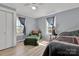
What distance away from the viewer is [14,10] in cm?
176

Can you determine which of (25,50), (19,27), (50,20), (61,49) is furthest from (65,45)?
(19,27)

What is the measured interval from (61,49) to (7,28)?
3.38 feet

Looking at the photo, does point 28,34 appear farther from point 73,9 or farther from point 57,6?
point 73,9

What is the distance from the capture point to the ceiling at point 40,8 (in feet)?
5.67

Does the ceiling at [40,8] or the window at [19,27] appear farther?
the window at [19,27]

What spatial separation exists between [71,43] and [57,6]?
27.3 inches

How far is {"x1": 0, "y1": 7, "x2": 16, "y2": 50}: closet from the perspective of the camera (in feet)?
5.62

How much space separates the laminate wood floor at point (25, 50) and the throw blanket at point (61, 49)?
97mm

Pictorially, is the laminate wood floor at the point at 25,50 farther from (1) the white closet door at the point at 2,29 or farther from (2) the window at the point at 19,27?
(2) the window at the point at 19,27

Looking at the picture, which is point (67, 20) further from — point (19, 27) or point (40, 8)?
point (19, 27)

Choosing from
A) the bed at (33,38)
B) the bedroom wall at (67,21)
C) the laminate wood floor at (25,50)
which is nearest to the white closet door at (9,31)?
the laminate wood floor at (25,50)

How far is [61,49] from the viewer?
1.71 meters

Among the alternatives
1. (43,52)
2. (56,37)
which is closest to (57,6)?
(56,37)

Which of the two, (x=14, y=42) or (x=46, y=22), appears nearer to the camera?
(x=14, y=42)
